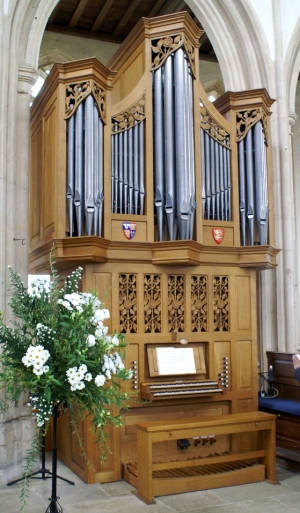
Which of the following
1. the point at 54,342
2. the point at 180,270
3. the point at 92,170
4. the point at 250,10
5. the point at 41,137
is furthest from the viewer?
the point at 250,10

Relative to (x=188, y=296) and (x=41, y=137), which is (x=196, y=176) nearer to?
(x=188, y=296)

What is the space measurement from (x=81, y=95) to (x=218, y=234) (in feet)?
7.01

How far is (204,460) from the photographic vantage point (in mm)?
5773

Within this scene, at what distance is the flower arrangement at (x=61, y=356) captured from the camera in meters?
3.66

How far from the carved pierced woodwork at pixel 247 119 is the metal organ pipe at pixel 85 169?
6.07 feet

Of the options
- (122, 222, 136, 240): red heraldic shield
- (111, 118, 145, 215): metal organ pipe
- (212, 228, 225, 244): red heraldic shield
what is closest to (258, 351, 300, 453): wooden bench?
(212, 228, 225, 244): red heraldic shield

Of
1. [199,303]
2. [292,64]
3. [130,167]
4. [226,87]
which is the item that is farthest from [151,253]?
[292,64]

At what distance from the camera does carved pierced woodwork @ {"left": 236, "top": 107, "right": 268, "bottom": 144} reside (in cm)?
712

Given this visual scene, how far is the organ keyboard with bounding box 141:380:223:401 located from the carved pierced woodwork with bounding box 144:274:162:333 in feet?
1.96

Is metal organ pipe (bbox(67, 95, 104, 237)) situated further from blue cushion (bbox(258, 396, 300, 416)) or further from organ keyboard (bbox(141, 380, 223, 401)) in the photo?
blue cushion (bbox(258, 396, 300, 416))

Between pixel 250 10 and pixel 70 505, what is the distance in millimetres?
6725

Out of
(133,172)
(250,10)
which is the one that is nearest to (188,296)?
(133,172)

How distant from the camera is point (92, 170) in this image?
603cm

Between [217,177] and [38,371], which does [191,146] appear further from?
[38,371]
